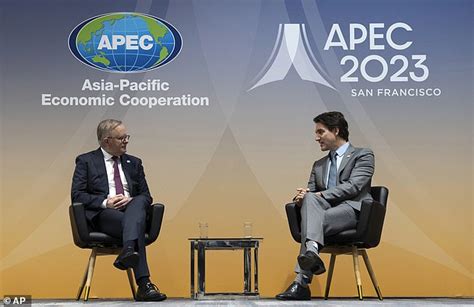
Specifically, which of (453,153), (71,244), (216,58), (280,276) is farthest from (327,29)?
(71,244)

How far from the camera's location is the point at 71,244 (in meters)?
6.42

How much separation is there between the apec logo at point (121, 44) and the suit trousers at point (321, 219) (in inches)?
71.5

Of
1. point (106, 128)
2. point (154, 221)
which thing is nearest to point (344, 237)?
point (154, 221)

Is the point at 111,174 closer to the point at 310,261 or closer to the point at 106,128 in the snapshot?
the point at 106,128

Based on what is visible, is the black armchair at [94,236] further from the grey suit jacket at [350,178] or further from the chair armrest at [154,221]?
the grey suit jacket at [350,178]

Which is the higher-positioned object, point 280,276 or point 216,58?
point 216,58

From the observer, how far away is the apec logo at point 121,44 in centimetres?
652

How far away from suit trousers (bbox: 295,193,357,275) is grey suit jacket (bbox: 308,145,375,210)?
0.20 feet

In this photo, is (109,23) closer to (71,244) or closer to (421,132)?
(71,244)

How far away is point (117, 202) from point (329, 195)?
142 centimetres

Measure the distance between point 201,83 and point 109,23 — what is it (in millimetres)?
861

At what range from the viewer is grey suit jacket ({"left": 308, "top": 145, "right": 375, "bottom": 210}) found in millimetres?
5551

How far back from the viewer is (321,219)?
5.35 m

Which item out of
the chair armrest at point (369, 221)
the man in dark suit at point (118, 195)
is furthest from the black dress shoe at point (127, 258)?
the chair armrest at point (369, 221)
